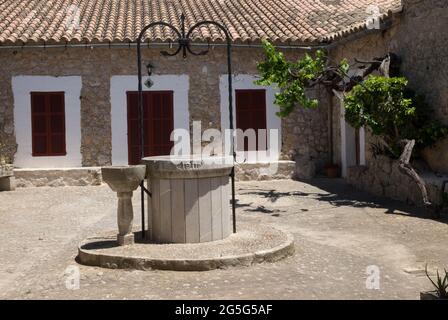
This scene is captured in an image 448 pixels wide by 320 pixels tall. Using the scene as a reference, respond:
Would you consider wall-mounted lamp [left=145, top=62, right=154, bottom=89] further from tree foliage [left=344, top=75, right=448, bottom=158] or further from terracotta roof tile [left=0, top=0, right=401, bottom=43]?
tree foliage [left=344, top=75, right=448, bottom=158]

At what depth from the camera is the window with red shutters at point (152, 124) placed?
12773 mm

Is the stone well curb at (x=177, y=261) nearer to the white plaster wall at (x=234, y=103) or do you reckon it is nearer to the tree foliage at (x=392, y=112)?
the tree foliage at (x=392, y=112)

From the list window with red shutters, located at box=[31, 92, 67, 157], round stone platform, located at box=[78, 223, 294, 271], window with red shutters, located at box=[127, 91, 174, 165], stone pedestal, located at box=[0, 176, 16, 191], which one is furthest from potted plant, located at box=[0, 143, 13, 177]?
round stone platform, located at box=[78, 223, 294, 271]

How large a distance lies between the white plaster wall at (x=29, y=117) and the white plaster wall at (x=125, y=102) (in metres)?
0.83

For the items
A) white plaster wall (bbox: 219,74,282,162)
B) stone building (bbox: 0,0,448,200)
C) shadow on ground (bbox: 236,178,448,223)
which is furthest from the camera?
white plaster wall (bbox: 219,74,282,162)

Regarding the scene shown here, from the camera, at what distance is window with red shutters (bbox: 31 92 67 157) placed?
12516mm

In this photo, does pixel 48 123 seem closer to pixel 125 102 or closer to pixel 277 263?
pixel 125 102

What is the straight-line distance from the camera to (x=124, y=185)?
5559mm

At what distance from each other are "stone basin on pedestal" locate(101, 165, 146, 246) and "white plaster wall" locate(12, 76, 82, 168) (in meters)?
7.28

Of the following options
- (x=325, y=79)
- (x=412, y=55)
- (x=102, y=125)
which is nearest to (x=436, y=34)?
(x=412, y=55)

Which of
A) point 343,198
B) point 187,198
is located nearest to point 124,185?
point 187,198

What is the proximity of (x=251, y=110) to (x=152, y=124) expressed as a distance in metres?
2.52

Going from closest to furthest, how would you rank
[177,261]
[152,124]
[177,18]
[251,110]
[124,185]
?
[177,261] < [124,185] < [152,124] < [251,110] < [177,18]

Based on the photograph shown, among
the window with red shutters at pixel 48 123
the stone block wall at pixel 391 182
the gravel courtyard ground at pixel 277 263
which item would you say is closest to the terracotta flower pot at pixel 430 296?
the gravel courtyard ground at pixel 277 263
